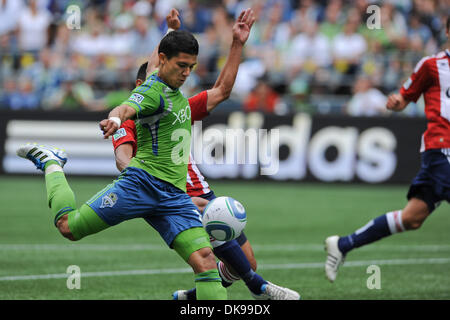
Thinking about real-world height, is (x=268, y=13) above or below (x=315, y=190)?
above

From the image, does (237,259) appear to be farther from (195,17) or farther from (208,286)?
(195,17)

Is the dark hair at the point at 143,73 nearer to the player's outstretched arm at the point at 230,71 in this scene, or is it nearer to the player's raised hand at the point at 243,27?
the player's outstretched arm at the point at 230,71

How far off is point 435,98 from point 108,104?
12.3 metres

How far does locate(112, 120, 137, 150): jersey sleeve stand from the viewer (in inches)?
274

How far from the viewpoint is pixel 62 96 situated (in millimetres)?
19234

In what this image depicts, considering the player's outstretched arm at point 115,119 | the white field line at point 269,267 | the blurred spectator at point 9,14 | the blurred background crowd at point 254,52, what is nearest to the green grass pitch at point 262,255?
the white field line at point 269,267

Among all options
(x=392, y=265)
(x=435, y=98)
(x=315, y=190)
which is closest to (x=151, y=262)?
(x=392, y=265)

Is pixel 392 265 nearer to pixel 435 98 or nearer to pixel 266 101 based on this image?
pixel 435 98

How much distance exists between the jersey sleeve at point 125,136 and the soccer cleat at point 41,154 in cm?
49

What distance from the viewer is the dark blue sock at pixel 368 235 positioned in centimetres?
790

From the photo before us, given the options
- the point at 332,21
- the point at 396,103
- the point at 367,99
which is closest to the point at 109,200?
the point at 396,103

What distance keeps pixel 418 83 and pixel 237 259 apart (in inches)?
104

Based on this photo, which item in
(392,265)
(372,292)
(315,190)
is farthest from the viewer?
(315,190)

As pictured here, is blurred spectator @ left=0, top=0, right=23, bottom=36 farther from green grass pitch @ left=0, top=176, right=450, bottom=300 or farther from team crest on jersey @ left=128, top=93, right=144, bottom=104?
team crest on jersey @ left=128, top=93, right=144, bottom=104
